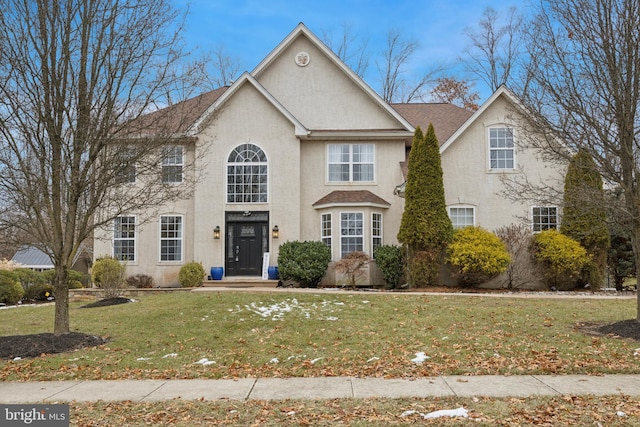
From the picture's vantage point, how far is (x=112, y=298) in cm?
1684

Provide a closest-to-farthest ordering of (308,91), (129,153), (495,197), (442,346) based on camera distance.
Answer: (442,346)
(129,153)
(495,197)
(308,91)

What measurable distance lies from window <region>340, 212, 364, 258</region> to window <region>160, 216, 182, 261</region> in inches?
242

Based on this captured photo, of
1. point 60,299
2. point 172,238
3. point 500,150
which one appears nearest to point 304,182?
point 172,238

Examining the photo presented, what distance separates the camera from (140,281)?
20750 mm

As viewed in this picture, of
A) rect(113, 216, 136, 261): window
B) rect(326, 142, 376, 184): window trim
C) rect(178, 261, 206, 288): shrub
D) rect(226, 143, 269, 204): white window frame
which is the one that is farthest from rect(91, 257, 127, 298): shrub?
rect(326, 142, 376, 184): window trim

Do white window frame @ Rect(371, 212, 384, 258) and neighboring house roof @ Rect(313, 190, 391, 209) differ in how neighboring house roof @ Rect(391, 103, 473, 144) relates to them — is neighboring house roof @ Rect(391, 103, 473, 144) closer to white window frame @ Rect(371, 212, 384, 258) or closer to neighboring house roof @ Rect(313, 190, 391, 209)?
neighboring house roof @ Rect(313, 190, 391, 209)

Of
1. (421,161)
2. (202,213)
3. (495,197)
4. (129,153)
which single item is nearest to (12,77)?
(129,153)

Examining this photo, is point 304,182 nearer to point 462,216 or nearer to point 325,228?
point 325,228

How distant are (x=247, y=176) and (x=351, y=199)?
4000 millimetres

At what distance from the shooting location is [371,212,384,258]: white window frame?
20594 millimetres

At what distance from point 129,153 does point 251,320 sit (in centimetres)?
433

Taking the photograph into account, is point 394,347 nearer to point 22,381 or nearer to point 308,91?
point 22,381

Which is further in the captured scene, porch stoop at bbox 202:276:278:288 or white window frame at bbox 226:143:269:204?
white window frame at bbox 226:143:269:204

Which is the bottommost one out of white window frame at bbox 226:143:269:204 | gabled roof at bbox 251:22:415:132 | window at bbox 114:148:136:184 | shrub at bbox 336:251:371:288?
shrub at bbox 336:251:371:288
